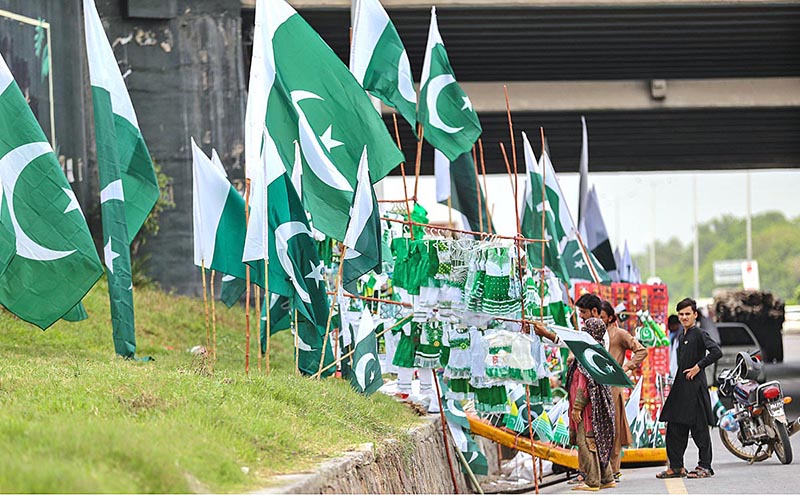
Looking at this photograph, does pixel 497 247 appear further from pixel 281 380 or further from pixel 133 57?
pixel 133 57

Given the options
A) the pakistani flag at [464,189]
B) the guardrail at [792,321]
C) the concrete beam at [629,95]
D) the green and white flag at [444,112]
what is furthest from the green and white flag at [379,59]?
the guardrail at [792,321]

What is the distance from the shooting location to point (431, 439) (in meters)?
11.6

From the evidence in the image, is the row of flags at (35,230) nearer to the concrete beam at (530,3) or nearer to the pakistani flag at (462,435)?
the pakistani flag at (462,435)

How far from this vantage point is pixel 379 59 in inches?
511

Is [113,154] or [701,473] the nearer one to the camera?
[113,154]

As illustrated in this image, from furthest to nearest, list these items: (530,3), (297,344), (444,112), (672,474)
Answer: (530,3), (444,112), (672,474), (297,344)

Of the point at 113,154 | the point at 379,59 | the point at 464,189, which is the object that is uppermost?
the point at 379,59

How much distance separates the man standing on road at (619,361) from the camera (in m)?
11.6

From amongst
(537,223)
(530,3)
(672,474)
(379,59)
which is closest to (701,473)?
(672,474)

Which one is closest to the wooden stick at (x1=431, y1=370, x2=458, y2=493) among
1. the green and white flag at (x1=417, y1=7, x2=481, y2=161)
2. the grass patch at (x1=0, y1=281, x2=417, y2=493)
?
the grass patch at (x1=0, y1=281, x2=417, y2=493)

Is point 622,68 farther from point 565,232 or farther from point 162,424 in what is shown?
point 162,424

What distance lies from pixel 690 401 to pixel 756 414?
172 centimetres

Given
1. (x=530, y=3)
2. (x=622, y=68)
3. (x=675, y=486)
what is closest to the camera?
(x=675, y=486)

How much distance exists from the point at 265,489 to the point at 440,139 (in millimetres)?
7261
